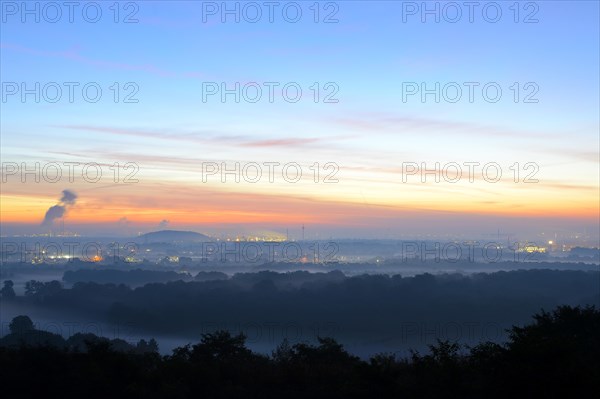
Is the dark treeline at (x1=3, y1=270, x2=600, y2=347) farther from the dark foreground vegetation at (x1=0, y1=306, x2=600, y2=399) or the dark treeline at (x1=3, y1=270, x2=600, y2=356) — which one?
the dark foreground vegetation at (x1=0, y1=306, x2=600, y2=399)

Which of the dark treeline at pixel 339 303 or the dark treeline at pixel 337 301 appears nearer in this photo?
the dark treeline at pixel 339 303

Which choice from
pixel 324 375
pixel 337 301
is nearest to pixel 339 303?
pixel 337 301

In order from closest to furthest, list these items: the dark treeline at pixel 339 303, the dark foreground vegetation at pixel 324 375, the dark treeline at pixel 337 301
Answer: the dark foreground vegetation at pixel 324 375
the dark treeline at pixel 339 303
the dark treeline at pixel 337 301

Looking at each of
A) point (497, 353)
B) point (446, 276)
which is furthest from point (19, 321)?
point (446, 276)

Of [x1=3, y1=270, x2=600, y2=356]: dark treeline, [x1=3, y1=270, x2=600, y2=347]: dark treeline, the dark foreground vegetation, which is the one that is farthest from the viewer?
[x1=3, y1=270, x2=600, y2=347]: dark treeline

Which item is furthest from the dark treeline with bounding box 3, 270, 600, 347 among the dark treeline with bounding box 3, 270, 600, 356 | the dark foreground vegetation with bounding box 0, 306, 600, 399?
the dark foreground vegetation with bounding box 0, 306, 600, 399

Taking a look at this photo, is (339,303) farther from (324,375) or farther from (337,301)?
(324,375)

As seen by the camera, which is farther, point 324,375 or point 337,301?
point 337,301

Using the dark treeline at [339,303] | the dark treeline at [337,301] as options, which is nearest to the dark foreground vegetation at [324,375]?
the dark treeline at [339,303]

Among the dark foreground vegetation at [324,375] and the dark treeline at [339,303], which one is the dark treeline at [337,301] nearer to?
the dark treeline at [339,303]
